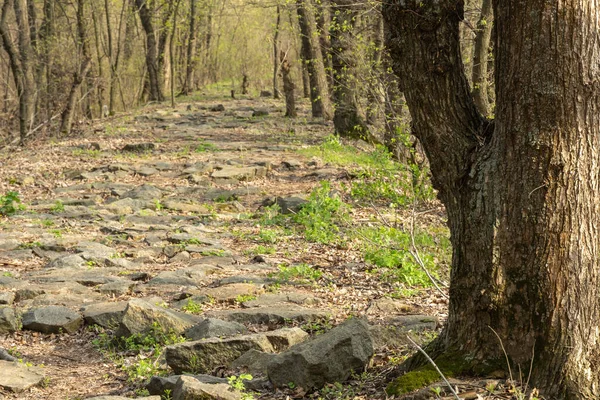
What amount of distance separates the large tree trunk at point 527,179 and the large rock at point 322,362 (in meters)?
0.73

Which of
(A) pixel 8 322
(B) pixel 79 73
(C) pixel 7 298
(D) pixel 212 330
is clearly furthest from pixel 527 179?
(B) pixel 79 73

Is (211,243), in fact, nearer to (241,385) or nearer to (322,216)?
(322,216)

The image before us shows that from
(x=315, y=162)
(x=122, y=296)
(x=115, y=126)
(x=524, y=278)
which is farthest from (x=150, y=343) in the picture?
(x=115, y=126)

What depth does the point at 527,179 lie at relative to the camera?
4000 millimetres

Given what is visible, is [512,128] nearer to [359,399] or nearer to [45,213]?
[359,399]

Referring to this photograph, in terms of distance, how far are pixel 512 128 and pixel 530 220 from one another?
0.52 m

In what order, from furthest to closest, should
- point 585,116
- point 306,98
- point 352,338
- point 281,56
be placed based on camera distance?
point 306,98 < point 281,56 < point 352,338 < point 585,116

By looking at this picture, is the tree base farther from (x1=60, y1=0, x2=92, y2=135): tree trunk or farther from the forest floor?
(x1=60, y1=0, x2=92, y2=135): tree trunk

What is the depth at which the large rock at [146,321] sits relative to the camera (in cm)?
630

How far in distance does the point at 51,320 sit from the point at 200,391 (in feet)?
9.47

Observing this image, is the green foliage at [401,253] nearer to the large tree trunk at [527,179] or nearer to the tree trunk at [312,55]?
the large tree trunk at [527,179]

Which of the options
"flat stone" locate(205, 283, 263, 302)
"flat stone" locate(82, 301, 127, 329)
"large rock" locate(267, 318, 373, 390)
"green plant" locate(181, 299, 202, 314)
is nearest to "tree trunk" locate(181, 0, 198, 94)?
"flat stone" locate(205, 283, 263, 302)

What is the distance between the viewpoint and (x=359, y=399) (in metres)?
4.46

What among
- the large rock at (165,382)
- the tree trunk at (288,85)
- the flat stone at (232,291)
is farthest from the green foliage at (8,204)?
the tree trunk at (288,85)
